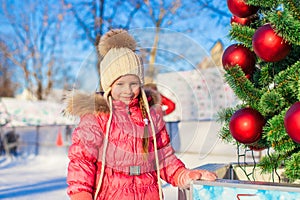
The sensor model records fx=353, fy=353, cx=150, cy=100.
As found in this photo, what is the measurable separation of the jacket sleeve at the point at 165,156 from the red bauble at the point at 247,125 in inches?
9.9

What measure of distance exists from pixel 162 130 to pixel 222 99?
0.79 feet

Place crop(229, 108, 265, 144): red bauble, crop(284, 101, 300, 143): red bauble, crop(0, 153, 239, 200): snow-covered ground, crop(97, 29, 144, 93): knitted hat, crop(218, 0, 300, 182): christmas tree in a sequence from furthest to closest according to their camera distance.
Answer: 1. crop(0, 153, 239, 200): snow-covered ground
2. crop(97, 29, 144, 93): knitted hat
3. crop(229, 108, 265, 144): red bauble
4. crop(218, 0, 300, 182): christmas tree
5. crop(284, 101, 300, 143): red bauble

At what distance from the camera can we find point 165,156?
123 cm

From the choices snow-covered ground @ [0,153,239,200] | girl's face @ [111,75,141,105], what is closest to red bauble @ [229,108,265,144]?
girl's face @ [111,75,141,105]

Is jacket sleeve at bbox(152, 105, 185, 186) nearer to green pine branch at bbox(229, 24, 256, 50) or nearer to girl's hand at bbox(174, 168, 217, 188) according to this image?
girl's hand at bbox(174, 168, 217, 188)

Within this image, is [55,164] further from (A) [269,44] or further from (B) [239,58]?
(A) [269,44]

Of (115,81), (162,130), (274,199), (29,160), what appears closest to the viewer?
(274,199)

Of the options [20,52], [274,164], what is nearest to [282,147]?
[274,164]

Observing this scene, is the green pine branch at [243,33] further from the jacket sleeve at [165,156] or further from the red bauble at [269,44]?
the jacket sleeve at [165,156]

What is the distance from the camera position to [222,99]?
1.23 meters

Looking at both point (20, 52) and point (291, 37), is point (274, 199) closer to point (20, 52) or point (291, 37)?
point (291, 37)

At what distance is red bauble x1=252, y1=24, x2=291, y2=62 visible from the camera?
36.9 inches

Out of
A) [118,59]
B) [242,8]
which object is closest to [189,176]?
[118,59]

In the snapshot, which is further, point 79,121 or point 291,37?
point 79,121
